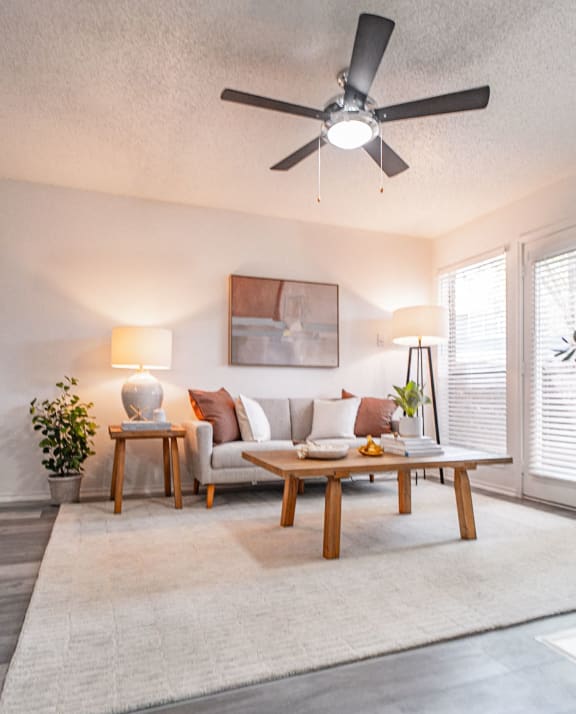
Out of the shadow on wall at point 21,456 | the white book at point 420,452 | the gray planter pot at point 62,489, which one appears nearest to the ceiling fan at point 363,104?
the white book at point 420,452

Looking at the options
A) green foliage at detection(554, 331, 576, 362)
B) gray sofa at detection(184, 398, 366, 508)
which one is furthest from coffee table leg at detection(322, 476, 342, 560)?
green foliage at detection(554, 331, 576, 362)

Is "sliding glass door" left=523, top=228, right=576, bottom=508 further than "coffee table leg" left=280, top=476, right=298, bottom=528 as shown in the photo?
Yes

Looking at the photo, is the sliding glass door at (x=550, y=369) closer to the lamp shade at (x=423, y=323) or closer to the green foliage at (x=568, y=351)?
the green foliage at (x=568, y=351)

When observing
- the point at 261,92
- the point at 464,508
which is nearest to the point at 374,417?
the point at 464,508

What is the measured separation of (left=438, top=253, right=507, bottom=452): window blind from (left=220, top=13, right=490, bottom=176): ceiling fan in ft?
7.46

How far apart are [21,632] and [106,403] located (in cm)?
272

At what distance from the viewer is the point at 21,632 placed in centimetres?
177

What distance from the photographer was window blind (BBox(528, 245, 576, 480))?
12.8 ft

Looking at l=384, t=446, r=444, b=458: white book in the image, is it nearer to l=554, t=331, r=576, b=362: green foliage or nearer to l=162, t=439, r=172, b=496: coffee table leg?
l=554, t=331, r=576, b=362: green foliage

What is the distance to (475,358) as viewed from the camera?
4938mm

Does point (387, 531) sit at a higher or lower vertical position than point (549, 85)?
lower

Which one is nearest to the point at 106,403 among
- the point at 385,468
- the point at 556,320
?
the point at 385,468

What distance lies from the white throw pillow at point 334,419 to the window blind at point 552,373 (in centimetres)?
150

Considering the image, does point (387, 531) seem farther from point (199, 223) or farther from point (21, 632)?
point (199, 223)
